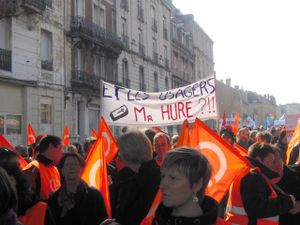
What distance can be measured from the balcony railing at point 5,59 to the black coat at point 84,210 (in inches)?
562

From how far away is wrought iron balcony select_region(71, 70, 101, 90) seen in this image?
2178 centimetres

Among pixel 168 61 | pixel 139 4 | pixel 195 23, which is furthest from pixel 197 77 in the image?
pixel 139 4

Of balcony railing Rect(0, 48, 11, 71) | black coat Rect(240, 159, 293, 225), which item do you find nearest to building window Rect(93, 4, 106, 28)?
balcony railing Rect(0, 48, 11, 71)

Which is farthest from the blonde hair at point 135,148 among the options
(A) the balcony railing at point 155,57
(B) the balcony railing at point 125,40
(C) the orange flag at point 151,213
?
(A) the balcony railing at point 155,57

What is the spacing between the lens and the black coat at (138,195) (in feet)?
10.4

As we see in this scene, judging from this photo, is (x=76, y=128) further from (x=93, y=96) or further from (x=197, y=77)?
(x=197, y=77)

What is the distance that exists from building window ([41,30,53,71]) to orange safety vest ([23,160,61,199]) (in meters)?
15.5

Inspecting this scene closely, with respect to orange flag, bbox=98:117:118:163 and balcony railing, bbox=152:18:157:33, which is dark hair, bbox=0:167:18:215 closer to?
orange flag, bbox=98:117:118:163

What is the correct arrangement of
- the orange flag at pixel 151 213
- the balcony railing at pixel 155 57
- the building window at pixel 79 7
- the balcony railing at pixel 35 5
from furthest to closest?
1. the balcony railing at pixel 155 57
2. the building window at pixel 79 7
3. the balcony railing at pixel 35 5
4. the orange flag at pixel 151 213

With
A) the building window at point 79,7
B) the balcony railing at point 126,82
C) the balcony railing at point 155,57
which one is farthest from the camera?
the balcony railing at point 155,57

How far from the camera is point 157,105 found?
25.9 feet

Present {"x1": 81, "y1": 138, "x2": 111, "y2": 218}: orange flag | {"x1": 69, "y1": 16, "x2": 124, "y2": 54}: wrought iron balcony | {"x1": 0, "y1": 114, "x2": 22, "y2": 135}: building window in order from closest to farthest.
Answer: {"x1": 81, "y1": 138, "x2": 111, "y2": 218}: orange flag, {"x1": 0, "y1": 114, "x2": 22, "y2": 135}: building window, {"x1": 69, "y1": 16, "x2": 124, "y2": 54}: wrought iron balcony

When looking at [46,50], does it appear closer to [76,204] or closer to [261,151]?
[261,151]

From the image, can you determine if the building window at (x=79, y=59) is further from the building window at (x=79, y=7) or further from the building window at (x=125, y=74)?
the building window at (x=125, y=74)
